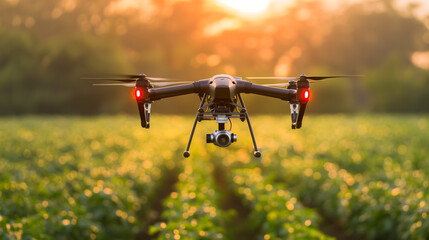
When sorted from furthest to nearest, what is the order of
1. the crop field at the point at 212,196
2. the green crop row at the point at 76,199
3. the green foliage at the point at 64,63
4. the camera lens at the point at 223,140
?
the crop field at the point at 212,196
the green crop row at the point at 76,199
the green foliage at the point at 64,63
the camera lens at the point at 223,140

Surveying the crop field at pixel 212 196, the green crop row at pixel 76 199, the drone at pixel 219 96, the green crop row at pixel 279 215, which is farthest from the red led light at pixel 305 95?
the green crop row at pixel 279 215

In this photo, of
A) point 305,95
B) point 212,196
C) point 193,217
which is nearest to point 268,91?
point 305,95

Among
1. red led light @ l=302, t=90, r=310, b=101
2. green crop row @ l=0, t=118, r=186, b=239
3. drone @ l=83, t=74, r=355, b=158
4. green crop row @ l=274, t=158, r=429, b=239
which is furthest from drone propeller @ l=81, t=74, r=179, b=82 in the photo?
green crop row @ l=274, t=158, r=429, b=239

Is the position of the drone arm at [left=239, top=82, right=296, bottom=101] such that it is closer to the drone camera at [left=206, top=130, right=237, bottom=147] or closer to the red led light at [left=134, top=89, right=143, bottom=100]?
the drone camera at [left=206, top=130, right=237, bottom=147]

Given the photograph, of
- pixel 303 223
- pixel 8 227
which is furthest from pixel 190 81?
pixel 303 223

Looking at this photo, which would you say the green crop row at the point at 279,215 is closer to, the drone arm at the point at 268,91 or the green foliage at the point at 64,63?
the green foliage at the point at 64,63

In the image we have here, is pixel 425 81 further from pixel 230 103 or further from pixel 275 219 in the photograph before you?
pixel 230 103

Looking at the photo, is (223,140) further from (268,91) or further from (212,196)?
(212,196)
